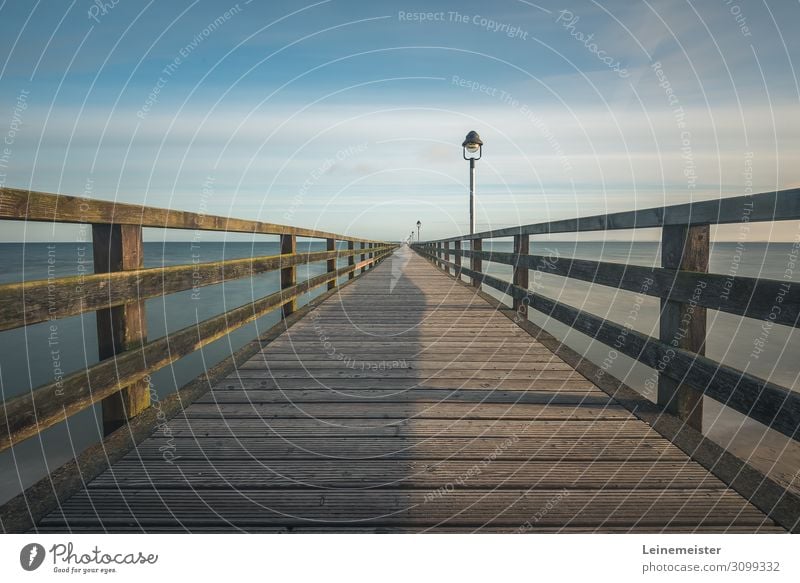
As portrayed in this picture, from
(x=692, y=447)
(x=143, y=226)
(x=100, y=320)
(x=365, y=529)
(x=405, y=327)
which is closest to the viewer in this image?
(x=365, y=529)

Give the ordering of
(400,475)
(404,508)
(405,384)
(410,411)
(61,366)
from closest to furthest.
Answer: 1. (404,508)
2. (400,475)
3. (410,411)
4. (405,384)
5. (61,366)

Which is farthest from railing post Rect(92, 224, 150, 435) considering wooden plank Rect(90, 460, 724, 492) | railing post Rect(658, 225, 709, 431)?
railing post Rect(658, 225, 709, 431)

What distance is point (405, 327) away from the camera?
488 centimetres

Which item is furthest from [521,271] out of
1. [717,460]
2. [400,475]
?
[400,475]

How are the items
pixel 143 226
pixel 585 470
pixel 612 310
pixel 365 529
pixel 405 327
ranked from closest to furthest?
1. pixel 365 529
2. pixel 585 470
3. pixel 143 226
4. pixel 405 327
5. pixel 612 310

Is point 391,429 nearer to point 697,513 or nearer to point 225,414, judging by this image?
point 225,414

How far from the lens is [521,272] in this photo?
17.0 feet

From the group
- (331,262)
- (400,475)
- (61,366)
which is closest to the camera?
(400,475)

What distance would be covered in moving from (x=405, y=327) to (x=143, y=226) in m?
3.00

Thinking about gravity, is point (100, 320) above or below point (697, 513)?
above

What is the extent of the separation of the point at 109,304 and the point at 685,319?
2770 millimetres

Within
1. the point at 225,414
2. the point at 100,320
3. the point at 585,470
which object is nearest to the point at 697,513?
the point at 585,470
